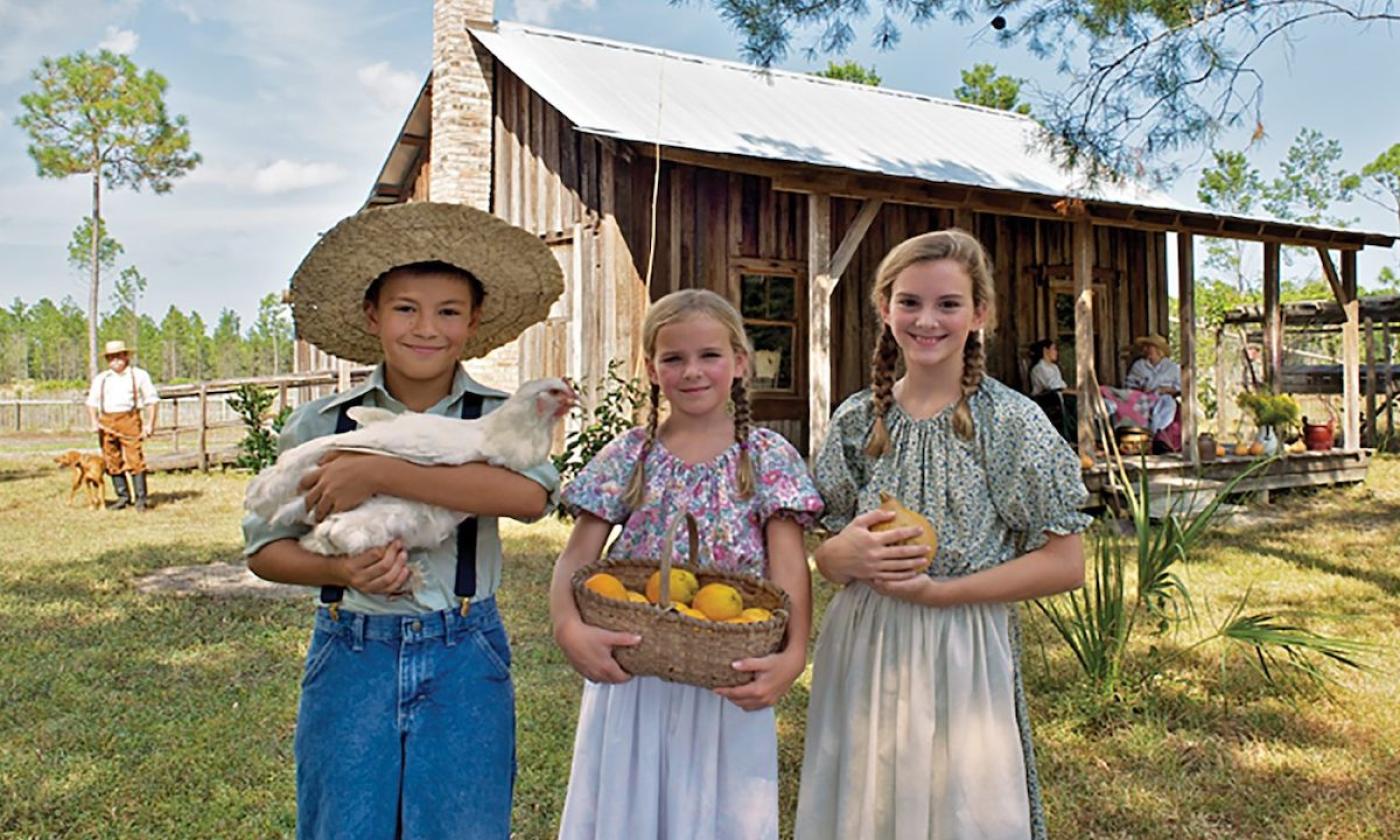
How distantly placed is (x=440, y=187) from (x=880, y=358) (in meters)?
10.00

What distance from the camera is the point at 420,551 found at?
1.94 metres

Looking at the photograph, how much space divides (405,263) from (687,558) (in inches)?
34.8

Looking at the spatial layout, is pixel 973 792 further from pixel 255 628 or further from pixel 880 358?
pixel 255 628

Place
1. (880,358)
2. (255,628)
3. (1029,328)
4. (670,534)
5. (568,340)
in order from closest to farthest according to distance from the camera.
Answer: (670,534) < (880,358) < (255,628) < (568,340) < (1029,328)

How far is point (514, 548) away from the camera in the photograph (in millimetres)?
8164

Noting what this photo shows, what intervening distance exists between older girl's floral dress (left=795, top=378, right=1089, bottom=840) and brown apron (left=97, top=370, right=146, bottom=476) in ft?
33.9

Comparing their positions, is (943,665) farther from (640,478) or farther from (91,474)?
(91,474)

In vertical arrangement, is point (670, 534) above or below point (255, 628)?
above

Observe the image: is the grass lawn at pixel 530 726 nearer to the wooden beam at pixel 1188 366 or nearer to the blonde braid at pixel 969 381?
the blonde braid at pixel 969 381

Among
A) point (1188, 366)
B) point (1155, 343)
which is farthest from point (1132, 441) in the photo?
point (1155, 343)

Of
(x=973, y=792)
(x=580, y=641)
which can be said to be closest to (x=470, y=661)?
(x=580, y=641)

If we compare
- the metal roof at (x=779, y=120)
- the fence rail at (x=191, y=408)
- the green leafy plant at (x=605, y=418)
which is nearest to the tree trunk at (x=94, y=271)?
the fence rail at (x=191, y=408)

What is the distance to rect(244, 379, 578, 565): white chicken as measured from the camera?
71.2 inches

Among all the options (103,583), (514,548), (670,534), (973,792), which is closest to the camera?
(670,534)
